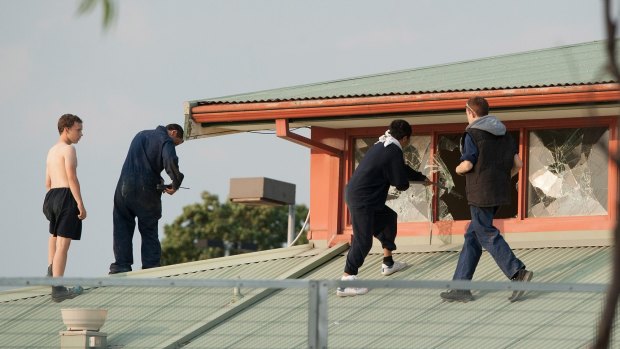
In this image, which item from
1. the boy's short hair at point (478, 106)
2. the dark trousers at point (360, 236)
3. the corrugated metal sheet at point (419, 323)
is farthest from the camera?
the dark trousers at point (360, 236)

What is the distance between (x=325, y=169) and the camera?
45.4ft

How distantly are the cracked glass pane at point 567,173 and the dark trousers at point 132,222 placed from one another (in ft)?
12.6

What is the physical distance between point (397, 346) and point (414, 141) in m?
5.80

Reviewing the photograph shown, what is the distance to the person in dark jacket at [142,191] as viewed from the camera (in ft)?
45.0

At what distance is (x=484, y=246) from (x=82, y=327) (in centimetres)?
347

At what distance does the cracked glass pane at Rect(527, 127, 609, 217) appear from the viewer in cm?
1231

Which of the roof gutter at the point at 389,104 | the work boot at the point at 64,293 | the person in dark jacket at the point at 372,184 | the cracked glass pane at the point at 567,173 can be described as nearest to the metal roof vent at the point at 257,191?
the roof gutter at the point at 389,104

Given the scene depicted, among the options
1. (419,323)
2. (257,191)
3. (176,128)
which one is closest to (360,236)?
(176,128)

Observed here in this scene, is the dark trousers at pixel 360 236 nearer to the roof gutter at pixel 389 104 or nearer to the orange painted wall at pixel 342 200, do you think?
the roof gutter at pixel 389 104

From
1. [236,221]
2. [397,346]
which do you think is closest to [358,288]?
[397,346]

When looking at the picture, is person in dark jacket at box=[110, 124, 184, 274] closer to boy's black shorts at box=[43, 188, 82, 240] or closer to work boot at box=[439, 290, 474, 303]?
boy's black shorts at box=[43, 188, 82, 240]

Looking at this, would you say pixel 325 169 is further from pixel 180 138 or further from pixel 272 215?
pixel 272 215

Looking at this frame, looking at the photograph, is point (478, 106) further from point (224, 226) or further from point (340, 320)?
point (224, 226)

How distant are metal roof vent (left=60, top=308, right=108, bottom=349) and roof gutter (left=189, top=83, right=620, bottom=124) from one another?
4.61m
